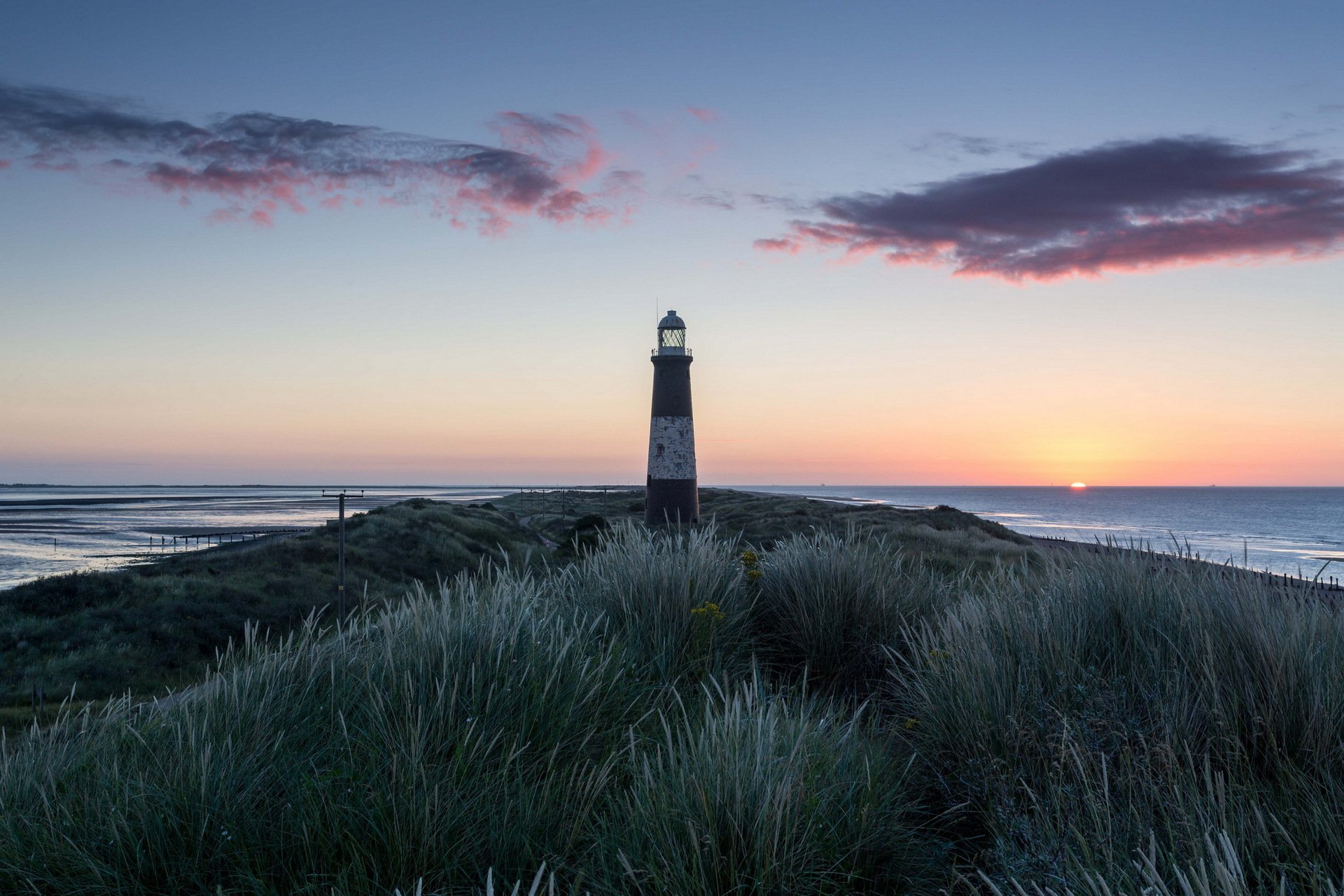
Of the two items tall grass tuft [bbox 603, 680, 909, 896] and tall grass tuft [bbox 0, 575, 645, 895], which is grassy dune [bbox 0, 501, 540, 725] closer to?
tall grass tuft [bbox 0, 575, 645, 895]

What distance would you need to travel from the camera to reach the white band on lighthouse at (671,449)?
74.4 ft

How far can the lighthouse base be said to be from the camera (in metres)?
22.6

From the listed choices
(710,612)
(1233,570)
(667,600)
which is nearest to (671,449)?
(667,600)

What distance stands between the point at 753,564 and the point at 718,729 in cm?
493

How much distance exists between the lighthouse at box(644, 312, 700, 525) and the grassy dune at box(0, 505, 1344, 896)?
16.7 m

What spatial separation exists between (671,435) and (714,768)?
1974 centimetres

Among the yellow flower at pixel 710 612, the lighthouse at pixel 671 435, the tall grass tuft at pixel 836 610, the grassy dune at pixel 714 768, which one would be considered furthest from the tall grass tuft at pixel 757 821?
the lighthouse at pixel 671 435

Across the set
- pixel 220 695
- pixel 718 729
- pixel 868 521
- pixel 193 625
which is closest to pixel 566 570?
pixel 220 695

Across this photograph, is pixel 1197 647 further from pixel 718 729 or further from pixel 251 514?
pixel 251 514

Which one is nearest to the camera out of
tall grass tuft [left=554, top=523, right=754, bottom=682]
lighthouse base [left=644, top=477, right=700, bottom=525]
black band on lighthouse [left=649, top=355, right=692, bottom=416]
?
tall grass tuft [left=554, top=523, right=754, bottom=682]

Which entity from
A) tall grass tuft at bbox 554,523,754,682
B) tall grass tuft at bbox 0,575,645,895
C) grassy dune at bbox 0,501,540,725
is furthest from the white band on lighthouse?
tall grass tuft at bbox 0,575,645,895

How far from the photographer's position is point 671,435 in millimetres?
22906

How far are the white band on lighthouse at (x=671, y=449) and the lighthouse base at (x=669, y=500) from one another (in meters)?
0.16

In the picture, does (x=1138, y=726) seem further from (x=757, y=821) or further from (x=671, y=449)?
(x=671, y=449)
